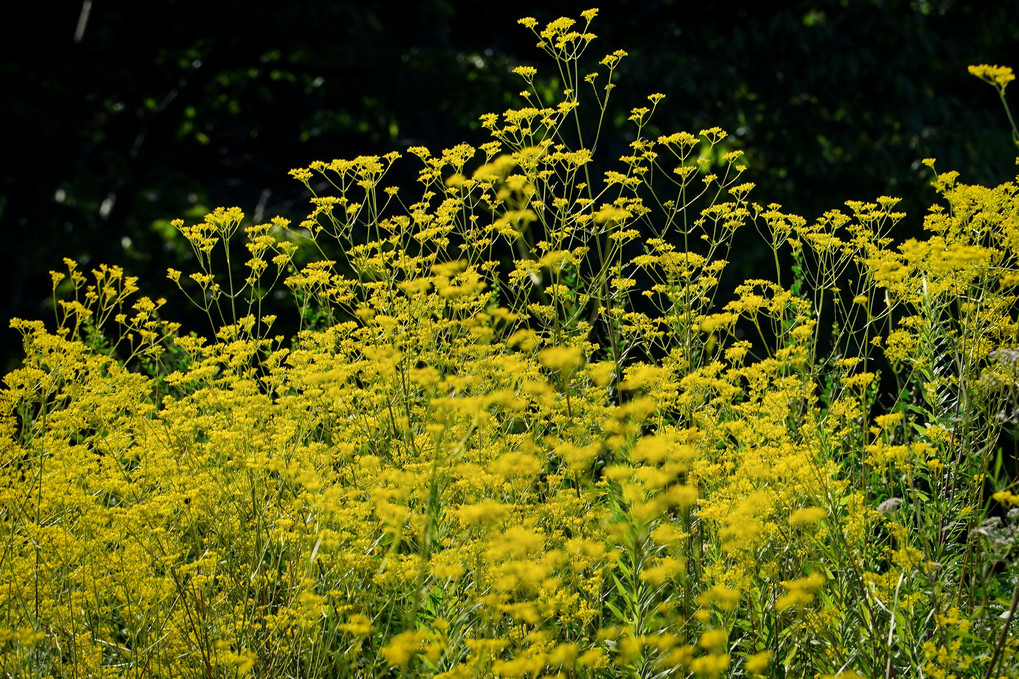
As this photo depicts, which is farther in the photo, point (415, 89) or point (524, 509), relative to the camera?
point (415, 89)

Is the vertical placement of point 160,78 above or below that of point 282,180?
above

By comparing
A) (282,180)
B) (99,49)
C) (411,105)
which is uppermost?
(99,49)

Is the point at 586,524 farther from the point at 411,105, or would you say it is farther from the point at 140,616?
the point at 411,105

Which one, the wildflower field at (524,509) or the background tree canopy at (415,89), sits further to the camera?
the background tree canopy at (415,89)

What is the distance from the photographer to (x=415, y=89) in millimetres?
9227

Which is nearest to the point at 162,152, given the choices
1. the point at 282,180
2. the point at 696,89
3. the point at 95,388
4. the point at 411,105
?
the point at 282,180

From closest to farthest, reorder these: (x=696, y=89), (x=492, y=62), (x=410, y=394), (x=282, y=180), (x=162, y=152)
A: 1. (x=410, y=394)
2. (x=696, y=89)
3. (x=492, y=62)
4. (x=162, y=152)
5. (x=282, y=180)

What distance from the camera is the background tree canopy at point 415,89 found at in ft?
28.0

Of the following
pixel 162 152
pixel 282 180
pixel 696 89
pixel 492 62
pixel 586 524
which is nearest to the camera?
pixel 586 524

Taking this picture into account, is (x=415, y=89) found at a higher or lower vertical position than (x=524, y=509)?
higher

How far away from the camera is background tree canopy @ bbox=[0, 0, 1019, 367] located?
8523 mm

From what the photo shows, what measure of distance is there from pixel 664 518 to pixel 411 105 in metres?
7.30

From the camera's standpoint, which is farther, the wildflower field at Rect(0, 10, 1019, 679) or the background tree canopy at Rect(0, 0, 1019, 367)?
the background tree canopy at Rect(0, 0, 1019, 367)

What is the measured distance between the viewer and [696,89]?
8.27m
